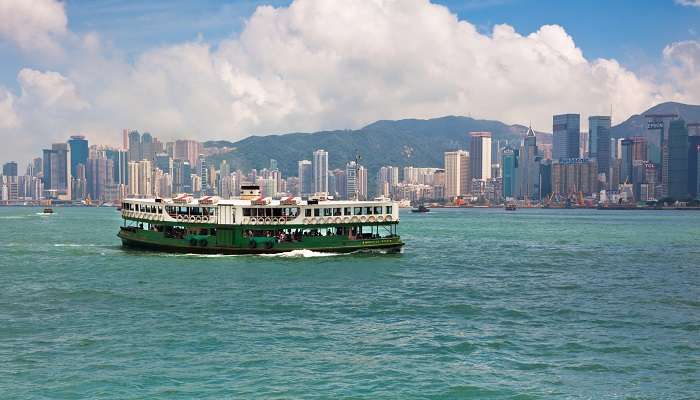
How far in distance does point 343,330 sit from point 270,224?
25.3 meters

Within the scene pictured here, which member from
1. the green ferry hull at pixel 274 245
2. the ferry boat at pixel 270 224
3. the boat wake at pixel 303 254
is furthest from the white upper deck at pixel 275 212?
the boat wake at pixel 303 254

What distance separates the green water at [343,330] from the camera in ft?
65.5

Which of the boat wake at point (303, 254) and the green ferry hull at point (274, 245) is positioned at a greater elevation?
the green ferry hull at point (274, 245)

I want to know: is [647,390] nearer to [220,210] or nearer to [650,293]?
[650,293]

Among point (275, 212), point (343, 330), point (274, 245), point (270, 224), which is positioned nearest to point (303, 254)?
point (274, 245)

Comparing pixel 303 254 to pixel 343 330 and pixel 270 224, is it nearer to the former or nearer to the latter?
pixel 270 224

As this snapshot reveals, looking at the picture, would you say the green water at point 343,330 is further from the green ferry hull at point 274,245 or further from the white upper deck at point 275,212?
the white upper deck at point 275,212

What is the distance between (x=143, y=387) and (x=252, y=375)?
10.1ft

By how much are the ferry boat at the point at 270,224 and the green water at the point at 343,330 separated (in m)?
3.21

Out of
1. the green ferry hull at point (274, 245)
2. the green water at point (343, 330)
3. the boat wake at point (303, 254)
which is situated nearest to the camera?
the green water at point (343, 330)

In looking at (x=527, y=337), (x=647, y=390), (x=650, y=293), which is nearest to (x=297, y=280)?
(x=527, y=337)

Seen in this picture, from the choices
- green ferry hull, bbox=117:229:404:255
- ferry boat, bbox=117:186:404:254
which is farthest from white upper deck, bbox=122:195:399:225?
green ferry hull, bbox=117:229:404:255

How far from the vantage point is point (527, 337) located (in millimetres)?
25641

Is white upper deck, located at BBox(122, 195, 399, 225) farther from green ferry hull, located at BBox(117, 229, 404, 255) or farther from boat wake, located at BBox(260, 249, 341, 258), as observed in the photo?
boat wake, located at BBox(260, 249, 341, 258)
